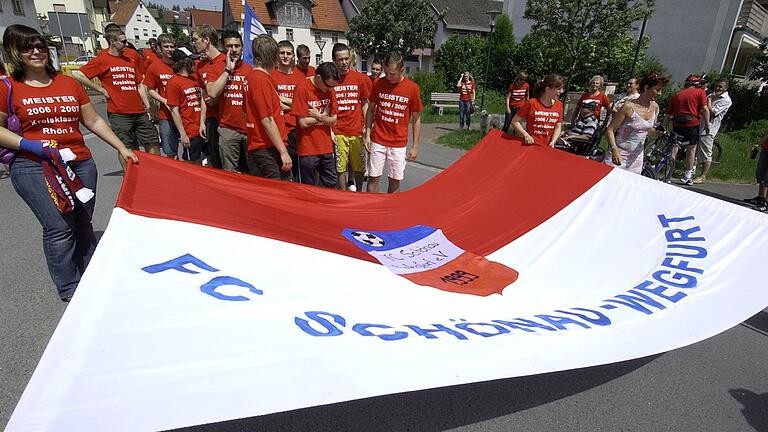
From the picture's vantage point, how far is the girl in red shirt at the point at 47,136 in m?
2.88

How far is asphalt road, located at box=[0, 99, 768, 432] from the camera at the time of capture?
2.45 meters

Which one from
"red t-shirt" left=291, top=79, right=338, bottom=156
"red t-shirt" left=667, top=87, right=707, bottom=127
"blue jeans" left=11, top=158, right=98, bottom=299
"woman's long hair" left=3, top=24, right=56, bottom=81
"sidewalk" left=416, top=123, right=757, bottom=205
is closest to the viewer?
"woman's long hair" left=3, top=24, right=56, bottom=81

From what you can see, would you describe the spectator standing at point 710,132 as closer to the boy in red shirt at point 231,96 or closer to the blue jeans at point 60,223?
the boy in red shirt at point 231,96

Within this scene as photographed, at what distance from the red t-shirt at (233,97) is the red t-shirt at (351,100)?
3.75 ft

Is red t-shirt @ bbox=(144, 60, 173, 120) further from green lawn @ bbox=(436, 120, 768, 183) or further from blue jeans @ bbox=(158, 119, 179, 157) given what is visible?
green lawn @ bbox=(436, 120, 768, 183)

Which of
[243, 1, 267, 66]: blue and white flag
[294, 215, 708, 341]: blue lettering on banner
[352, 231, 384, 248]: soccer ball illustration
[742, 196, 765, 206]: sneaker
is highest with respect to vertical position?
[243, 1, 267, 66]: blue and white flag

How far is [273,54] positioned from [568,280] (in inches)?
135

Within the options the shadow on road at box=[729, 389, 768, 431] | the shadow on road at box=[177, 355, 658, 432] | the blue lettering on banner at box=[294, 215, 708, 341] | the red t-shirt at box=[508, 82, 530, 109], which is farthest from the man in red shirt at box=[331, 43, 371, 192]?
the red t-shirt at box=[508, 82, 530, 109]

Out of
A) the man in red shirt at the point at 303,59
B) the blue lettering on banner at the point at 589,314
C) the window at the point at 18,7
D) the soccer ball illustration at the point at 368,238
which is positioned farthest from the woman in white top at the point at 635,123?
the window at the point at 18,7

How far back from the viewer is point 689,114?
7.88 metres

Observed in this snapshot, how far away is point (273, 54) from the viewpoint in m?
4.29

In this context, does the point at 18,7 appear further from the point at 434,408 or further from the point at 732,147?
the point at 732,147

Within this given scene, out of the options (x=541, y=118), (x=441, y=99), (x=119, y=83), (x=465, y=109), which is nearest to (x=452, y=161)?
(x=541, y=118)

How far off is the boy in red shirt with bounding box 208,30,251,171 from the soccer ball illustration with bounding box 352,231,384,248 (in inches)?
103
